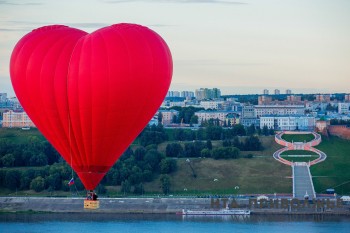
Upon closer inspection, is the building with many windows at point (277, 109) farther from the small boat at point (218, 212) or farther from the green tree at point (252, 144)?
the small boat at point (218, 212)

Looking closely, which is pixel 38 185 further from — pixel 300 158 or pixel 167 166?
pixel 300 158

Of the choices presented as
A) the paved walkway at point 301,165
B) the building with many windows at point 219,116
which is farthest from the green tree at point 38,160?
the building with many windows at point 219,116

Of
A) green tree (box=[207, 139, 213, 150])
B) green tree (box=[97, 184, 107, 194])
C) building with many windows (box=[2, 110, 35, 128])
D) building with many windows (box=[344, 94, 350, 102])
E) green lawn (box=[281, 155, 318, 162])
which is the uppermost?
building with many windows (box=[344, 94, 350, 102])

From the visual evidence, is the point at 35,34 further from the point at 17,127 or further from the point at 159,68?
the point at 17,127

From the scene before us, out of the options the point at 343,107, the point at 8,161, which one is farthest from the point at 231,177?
the point at 343,107

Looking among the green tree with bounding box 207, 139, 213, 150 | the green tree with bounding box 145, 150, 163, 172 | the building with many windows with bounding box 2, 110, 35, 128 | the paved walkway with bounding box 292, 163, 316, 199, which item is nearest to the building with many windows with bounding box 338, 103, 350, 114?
the building with many windows with bounding box 2, 110, 35, 128

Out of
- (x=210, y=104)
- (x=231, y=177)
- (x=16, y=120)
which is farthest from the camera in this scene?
(x=210, y=104)

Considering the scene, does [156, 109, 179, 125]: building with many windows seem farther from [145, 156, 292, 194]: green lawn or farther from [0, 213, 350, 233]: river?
[0, 213, 350, 233]: river
